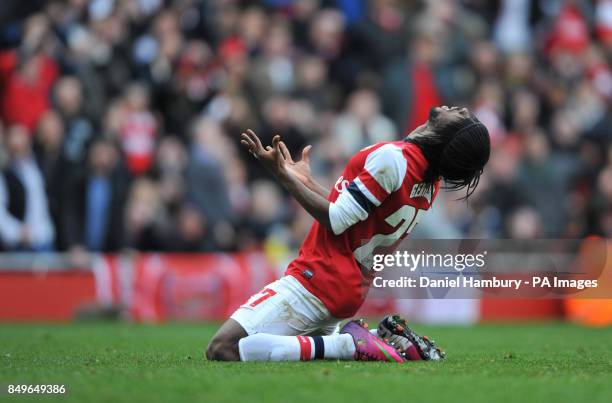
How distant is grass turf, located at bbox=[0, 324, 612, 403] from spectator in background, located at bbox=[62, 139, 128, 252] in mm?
5047

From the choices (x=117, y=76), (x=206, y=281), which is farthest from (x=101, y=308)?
(x=117, y=76)

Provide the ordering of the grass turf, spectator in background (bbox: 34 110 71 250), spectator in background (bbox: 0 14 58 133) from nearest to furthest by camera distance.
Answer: the grass turf, spectator in background (bbox: 34 110 71 250), spectator in background (bbox: 0 14 58 133)

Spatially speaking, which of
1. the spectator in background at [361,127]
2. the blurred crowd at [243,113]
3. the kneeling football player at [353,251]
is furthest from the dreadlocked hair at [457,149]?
the spectator in background at [361,127]

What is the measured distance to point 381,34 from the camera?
63.2 feet

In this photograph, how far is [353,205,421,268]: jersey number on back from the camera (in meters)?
7.71

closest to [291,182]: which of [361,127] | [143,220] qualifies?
[143,220]

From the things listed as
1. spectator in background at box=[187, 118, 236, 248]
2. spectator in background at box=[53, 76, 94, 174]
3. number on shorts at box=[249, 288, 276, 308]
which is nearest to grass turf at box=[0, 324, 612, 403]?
number on shorts at box=[249, 288, 276, 308]

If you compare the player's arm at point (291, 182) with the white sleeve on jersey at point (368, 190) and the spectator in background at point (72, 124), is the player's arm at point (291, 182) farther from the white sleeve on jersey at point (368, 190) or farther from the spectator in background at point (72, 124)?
the spectator in background at point (72, 124)

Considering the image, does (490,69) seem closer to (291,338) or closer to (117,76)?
(117,76)

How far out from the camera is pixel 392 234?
781 centimetres

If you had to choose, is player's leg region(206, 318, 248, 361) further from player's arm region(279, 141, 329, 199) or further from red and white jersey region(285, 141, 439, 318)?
player's arm region(279, 141, 329, 199)

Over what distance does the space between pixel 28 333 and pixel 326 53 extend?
8.65 metres

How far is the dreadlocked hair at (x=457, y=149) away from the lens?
297 inches

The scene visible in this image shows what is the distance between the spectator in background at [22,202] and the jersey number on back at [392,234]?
8.35 metres
